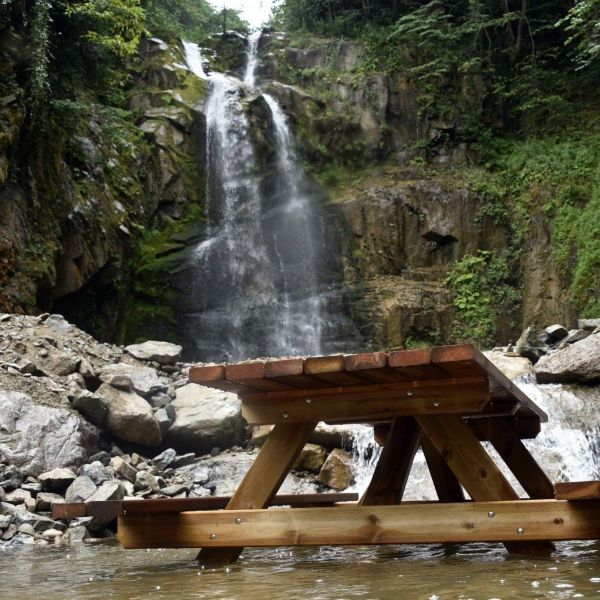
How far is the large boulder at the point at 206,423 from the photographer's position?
910cm

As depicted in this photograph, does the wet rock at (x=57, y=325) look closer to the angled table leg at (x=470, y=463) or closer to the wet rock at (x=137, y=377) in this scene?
the wet rock at (x=137, y=377)

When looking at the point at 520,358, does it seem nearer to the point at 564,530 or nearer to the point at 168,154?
the point at 564,530

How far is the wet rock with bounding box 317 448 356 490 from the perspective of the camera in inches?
329

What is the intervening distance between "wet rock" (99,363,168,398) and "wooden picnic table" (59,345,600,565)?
18.0 ft

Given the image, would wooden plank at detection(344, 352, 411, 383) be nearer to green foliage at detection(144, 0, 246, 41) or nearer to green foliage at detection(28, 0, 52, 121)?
green foliage at detection(28, 0, 52, 121)

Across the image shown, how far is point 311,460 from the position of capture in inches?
344

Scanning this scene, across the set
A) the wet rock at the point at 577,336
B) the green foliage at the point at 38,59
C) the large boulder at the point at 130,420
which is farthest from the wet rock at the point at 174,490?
the green foliage at the point at 38,59

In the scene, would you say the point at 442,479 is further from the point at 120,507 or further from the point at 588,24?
the point at 588,24

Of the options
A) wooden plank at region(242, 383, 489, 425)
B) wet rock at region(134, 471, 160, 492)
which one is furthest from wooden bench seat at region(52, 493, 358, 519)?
wet rock at region(134, 471, 160, 492)

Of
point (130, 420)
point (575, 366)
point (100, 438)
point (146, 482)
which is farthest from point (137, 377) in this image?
point (575, 366)

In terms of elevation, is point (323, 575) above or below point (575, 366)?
above

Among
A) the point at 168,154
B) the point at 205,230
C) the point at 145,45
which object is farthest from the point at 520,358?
the point at 145,45

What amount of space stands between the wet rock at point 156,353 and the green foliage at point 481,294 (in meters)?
7.41

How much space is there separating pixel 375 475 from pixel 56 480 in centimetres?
393
